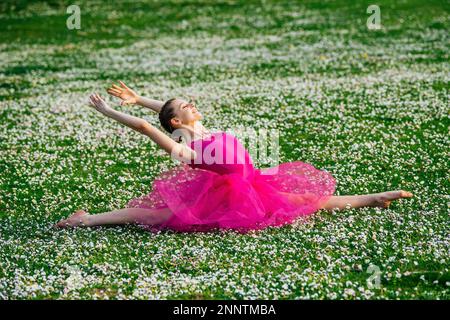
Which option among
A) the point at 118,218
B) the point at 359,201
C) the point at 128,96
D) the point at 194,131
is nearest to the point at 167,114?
the point at 194,131

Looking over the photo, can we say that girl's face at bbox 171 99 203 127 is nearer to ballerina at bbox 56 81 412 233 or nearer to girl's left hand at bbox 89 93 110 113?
ballerina at bbox 56 81 412 233

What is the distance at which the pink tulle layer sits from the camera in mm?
10000

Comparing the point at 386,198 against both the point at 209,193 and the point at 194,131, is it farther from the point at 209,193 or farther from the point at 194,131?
the point at 194,131

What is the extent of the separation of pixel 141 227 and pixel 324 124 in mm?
6678

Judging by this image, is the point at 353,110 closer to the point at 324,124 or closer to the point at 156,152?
the point at 324,124

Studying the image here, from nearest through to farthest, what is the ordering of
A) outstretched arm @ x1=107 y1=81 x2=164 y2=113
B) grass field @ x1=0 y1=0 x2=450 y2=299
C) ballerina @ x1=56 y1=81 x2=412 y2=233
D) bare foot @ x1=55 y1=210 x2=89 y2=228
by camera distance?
grass field @ x1=0 y1=0 x2=450 y2=299
ballerina @ x1=56 y1=81 x2=412 y2=233
bare foot @ x1=55 y1=210 x2=89 y2=228
outstretched arm @ x1=107 y1=81 x2=164 y2=113

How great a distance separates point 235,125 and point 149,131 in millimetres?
6559

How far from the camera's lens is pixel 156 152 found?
48.1ft

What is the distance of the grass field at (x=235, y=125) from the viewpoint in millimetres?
8492

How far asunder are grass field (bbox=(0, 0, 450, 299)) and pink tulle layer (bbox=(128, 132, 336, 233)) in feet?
0.74

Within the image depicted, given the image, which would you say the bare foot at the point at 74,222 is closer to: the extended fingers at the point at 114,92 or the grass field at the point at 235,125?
the grass field at the point at 235,125

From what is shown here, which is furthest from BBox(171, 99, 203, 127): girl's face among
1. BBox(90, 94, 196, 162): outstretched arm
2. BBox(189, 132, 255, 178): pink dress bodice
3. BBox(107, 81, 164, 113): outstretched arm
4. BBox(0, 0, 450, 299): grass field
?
BBox(0, 0, 450, 299): grass field
